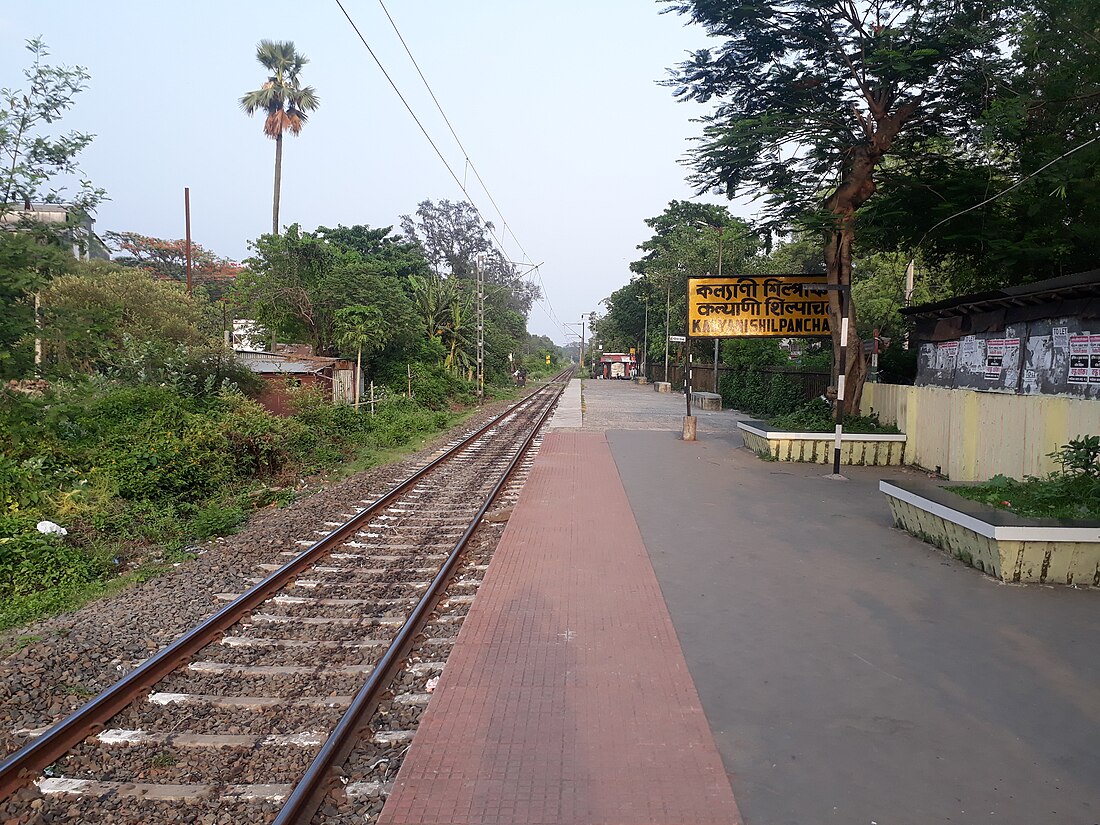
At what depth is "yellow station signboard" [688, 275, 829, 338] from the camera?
18.3m

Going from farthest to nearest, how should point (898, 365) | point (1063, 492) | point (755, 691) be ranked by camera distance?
point (898, 365) < point (1063, 492) < point (755, 691)

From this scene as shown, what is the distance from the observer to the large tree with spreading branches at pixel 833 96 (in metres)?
14.3

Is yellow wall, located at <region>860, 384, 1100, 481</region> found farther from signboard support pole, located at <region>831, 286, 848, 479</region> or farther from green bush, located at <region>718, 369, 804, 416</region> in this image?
green bush, located at <region>718, 369, 804, 416</region>

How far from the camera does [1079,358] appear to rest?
36.7 ft

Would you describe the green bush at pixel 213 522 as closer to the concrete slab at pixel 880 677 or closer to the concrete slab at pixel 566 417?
the concrete slab at pixel 880 677

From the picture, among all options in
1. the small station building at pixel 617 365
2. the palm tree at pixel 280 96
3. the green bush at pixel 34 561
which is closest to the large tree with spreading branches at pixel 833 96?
the green bush at pixel 34 561

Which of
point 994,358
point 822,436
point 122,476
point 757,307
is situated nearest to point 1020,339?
point 994,358

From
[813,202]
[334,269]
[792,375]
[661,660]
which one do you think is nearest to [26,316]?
[661,660]

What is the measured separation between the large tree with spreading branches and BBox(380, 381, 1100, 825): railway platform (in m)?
9.43

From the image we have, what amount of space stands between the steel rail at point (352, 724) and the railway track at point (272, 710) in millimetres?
11

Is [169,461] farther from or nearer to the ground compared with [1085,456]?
nearer to the ground

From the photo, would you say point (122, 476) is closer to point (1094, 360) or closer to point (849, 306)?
point (849, 306)

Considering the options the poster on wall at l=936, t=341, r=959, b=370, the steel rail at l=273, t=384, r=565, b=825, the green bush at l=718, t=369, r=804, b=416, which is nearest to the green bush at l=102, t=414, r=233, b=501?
the steel rail at l=273, t=384, r=565, b=825

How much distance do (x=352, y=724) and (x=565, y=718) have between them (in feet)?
4.24
